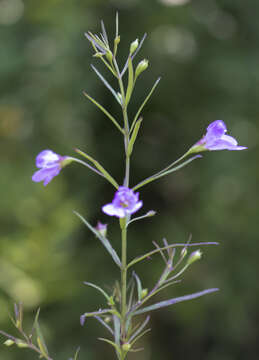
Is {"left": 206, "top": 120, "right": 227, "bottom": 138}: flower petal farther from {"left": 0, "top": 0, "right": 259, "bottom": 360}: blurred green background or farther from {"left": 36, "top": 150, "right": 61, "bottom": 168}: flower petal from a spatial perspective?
{"left": 0, "top": 0, "right": 259, "bottom": 360}: blurred green background

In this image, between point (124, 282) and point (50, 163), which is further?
point (50, 163)

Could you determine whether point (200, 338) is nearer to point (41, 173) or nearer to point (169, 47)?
point (169, 47)

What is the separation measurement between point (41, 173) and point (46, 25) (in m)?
4.35

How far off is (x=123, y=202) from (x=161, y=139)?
16.6ft

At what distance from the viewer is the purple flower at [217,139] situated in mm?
1243

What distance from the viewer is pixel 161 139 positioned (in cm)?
611

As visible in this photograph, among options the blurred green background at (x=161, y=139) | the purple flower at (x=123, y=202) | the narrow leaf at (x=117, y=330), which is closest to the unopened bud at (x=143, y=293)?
the narrow leaf at (x=117, y=330)

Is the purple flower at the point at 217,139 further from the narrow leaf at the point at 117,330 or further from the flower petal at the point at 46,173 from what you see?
the narrow leaf at the point at 117,330

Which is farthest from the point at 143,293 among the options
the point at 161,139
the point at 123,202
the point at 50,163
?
the point at 161,139

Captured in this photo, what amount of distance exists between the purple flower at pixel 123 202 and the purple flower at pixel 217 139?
309mm

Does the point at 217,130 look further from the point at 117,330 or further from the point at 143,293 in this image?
the point at 117,330

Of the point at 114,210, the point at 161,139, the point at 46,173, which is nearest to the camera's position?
the point at 114,210

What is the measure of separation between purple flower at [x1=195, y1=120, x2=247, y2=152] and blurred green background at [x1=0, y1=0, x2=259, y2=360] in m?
3.28

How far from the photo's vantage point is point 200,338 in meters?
5.83
